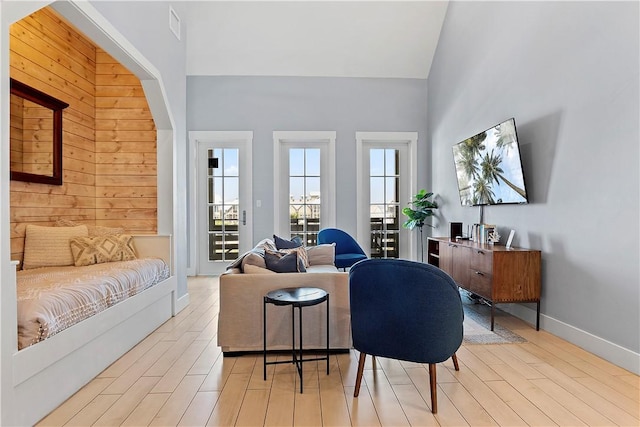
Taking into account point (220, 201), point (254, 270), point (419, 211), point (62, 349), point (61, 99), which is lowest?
point (62, 349)

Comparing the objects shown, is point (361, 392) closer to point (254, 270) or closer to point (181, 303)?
point (254, 270)

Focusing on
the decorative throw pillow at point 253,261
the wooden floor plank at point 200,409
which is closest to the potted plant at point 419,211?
the decorative throw pillow at point 253,261

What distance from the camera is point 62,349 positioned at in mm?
2182

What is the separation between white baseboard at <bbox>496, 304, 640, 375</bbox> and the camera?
8.44ft

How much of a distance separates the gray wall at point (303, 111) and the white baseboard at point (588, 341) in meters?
3.02

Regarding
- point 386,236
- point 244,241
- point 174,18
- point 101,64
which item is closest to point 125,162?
point 101,64

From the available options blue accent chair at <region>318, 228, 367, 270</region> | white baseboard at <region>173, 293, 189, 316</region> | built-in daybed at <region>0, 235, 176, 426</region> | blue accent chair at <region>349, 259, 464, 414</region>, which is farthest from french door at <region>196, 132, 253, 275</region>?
blue accent chair at <region>349, 259, 464, 414</region>

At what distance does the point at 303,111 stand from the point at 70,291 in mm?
4482

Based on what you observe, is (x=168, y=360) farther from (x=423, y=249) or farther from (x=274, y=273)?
(x=423, y=249)

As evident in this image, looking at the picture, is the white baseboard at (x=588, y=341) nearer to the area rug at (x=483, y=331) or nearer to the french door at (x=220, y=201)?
the area rug at (x=483, y=331)

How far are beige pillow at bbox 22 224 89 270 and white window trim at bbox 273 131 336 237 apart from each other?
304cm

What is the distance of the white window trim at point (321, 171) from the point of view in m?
6.09

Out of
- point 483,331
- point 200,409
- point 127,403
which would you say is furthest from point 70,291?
point 483,331

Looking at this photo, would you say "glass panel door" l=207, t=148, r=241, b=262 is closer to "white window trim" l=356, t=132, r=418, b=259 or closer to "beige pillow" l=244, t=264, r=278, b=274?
"white window trim" l=356, t=132, r=418, b=259
